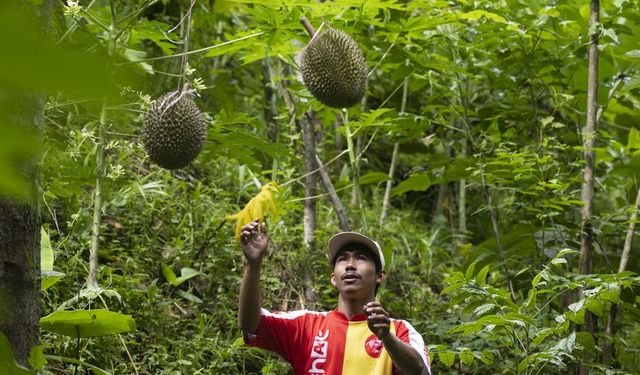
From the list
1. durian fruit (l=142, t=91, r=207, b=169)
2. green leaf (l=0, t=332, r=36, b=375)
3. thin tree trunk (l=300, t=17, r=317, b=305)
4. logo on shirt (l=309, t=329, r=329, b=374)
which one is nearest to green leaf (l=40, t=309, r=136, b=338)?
durian fruit (l=142, t=91, r=207, b=169)

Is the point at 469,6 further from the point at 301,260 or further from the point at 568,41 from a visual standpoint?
the point at 301,260

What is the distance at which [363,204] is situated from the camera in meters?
4.83

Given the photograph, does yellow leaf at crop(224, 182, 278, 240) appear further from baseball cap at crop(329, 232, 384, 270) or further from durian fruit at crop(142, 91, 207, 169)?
durian fruit at crop(142, 91, 207, 169)

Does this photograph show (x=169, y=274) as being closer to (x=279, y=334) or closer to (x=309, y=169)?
(x=309, y=169)

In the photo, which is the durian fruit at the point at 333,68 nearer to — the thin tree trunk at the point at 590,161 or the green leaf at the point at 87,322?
the green leaf at the point at 87,322

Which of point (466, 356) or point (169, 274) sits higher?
point (169, 274)

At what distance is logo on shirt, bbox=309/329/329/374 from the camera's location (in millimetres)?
3121

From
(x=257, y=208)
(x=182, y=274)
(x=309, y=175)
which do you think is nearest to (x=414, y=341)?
(x=257, y=208)

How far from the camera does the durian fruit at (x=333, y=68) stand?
3289 mm

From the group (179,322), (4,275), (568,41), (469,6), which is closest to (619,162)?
(568,41)

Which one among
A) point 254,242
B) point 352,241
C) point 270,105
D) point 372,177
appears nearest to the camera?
point 254,242

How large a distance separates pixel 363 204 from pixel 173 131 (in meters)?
2.03

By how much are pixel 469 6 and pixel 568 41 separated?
59cm

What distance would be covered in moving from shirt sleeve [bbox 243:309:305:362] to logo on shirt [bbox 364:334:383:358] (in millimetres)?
306
